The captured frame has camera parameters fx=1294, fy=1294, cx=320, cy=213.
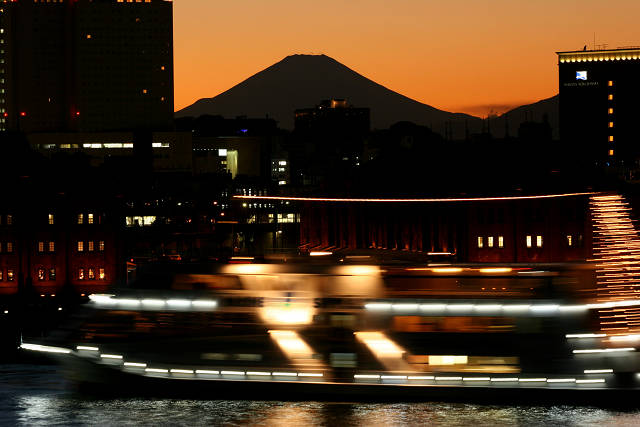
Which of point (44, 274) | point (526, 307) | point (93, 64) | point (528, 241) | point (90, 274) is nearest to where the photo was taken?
point (526, 307)

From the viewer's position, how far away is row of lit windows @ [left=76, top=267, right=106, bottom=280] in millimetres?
71144

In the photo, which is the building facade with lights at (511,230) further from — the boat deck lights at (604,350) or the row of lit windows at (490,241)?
the boat deck lights at (604,350)

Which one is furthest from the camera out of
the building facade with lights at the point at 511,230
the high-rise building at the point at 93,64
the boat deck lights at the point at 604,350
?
the high-rise building at the point at 93,64

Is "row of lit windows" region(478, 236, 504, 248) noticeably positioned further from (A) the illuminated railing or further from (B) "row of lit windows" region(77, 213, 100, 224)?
(A) the illuminated railing

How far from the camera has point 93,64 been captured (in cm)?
17412

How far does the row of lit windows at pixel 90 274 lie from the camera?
71144mm

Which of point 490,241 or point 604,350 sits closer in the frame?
point 604,350

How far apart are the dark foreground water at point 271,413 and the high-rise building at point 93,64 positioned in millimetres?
149531

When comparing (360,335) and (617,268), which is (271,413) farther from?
(617,268)

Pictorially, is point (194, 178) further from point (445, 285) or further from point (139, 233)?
point (445, 285)

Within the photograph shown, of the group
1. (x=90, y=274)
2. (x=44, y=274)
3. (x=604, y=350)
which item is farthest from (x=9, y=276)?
(x=604, y=350)

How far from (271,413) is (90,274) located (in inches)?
1939

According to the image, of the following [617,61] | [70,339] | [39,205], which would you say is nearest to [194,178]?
[617,61]

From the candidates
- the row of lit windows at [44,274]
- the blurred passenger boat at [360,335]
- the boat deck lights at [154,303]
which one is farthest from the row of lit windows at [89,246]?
the boat deck lights at [154,303]
